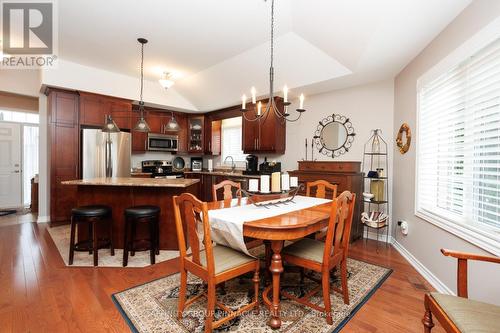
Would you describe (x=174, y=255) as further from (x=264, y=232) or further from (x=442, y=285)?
(x=442, y=285)

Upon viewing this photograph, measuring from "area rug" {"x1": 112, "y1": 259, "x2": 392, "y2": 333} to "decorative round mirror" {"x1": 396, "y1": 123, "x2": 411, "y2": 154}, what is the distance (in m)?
1.65

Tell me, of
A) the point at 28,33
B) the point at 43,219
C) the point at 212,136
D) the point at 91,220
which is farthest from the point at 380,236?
the point at 43,219

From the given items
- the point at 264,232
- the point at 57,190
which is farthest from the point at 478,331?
the point at 57,190

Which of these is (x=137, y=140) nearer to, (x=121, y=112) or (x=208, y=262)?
(x=121, y=112)

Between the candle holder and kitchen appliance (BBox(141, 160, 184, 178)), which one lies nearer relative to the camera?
the candle holder

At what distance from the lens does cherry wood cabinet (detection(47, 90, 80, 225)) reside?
4293mm

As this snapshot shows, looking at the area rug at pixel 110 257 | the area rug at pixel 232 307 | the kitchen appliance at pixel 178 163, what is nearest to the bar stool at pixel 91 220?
the area rug at pixel 110 257

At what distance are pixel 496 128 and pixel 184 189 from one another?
3155mm

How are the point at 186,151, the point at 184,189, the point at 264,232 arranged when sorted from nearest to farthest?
the point at 264,232
the point at 184,189
the point at 186,151

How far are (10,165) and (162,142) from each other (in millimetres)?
3629

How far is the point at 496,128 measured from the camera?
173 centimetres

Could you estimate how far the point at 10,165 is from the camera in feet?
18.9

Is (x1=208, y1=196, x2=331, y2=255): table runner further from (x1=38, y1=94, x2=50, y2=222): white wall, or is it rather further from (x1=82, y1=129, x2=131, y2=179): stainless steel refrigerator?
(x1=38, y1=94, x2=50, y2=222): white wall

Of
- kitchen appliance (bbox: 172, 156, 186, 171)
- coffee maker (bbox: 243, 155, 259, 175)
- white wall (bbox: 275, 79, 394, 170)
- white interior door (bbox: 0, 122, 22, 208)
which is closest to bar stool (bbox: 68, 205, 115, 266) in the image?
coffee maker (bbox: 243, 155, 259, 175)
